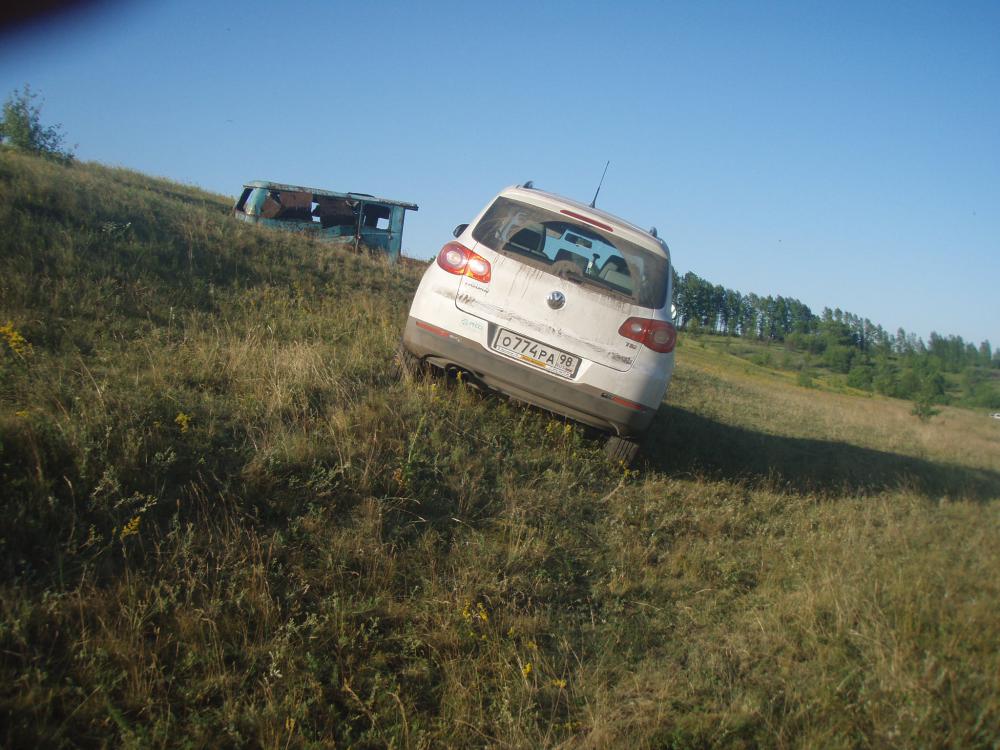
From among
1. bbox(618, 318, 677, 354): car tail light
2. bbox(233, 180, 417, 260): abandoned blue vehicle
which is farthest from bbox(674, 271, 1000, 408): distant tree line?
bbox(233, 180, 417, 260): abandoned blue vehicle

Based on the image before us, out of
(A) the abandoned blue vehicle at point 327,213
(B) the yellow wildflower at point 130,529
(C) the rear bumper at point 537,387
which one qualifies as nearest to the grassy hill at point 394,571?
(B) the yellow wildflower at point 130,529

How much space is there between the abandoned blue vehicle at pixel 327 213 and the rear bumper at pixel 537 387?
8.84 metres

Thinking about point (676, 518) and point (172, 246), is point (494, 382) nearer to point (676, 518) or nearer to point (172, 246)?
point (676, 518)

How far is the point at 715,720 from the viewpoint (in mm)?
2438

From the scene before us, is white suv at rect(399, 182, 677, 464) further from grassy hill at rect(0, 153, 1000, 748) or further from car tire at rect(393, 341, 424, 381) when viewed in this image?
grassy hill at rect(0, 153, 1000, 748)

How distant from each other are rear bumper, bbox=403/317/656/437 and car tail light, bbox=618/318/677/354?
439mm

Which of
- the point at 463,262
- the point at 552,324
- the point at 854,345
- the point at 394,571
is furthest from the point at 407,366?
the point at 854,345

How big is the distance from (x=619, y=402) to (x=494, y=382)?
0.89 meters

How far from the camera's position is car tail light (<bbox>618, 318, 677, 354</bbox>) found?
14.5 feet

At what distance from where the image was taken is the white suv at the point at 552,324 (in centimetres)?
437

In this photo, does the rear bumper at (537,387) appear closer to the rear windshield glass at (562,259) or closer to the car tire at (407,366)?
the car tire at (407,366)

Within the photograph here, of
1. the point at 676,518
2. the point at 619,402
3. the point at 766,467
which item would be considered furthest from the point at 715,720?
the point at 766,467

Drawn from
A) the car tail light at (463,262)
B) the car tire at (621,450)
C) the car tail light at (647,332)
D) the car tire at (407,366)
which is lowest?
the car tire at (621,450)

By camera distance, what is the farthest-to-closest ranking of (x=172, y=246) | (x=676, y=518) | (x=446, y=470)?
(x=172, y=246)
(x=676, y=518)
(x=446, y=470)
